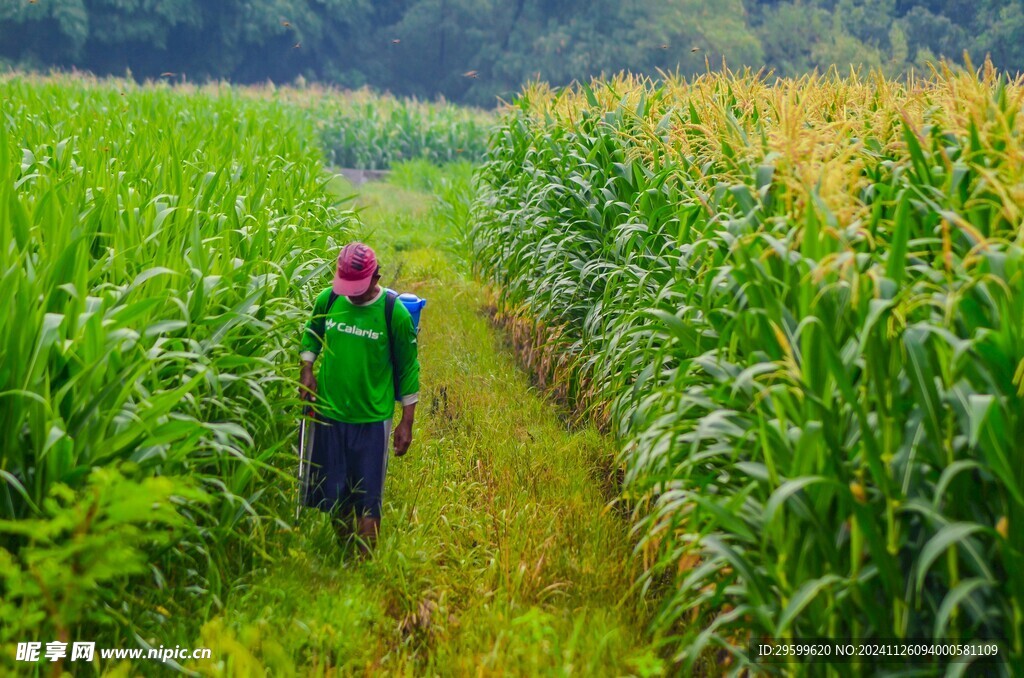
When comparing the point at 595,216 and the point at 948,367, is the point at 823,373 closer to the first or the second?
the point at 948,367

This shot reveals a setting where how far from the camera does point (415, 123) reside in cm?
2455

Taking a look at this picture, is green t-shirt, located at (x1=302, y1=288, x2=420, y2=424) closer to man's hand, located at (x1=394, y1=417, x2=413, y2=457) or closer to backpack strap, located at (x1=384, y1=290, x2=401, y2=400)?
backpack strap, located at (x1=384, y1=290, x2=401, y2=400)

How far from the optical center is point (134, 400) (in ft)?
11.3

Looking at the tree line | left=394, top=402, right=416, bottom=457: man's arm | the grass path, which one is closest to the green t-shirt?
left=394, top=402, right=416, bottom=457: man's arm

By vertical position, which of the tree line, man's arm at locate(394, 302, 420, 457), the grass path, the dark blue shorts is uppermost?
the tree line

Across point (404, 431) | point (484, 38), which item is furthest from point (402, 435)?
point (484, 38)

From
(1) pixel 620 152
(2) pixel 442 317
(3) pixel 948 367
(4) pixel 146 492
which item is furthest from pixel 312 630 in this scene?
(2) pixel 442 317

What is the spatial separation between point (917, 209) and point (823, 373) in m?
1.10

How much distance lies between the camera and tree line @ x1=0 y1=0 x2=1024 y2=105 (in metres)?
42.9

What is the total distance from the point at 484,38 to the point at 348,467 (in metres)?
48.3

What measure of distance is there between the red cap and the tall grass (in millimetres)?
297

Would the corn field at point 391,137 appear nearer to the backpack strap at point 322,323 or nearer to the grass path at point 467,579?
the grass path at point 467,579

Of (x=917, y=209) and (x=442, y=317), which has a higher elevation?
(x=917, y=209)

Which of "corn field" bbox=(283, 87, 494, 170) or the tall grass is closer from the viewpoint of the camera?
the tall grass
